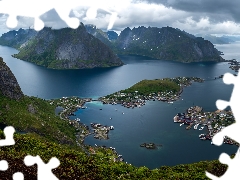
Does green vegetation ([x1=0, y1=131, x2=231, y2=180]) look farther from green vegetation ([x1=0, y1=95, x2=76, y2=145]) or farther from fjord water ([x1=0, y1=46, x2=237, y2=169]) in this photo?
fjord water ([x1=0, y1=46, x2=237, y2=169])

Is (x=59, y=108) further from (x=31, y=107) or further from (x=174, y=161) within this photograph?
(x=174, y=161)

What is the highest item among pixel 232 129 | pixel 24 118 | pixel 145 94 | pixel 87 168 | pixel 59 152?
pixel 232 129

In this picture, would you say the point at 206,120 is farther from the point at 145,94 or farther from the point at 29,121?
the point at 29,121

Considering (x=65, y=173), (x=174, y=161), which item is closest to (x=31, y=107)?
(x=174, y=161)

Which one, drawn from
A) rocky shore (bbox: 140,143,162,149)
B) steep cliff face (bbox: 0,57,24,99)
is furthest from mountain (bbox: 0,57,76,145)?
rocky shore (bbox: 140,143,162,149)

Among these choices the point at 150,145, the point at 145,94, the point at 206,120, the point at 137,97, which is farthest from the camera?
the point at 145,94

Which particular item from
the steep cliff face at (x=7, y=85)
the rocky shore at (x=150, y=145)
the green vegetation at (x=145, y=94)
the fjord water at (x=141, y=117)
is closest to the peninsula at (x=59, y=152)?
the steep cliff face at (x=7, y=85)

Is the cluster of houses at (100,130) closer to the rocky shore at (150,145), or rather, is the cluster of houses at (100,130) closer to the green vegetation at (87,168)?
→ the rocky shore at (150,145)

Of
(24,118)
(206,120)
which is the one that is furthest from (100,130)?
(206,120)
